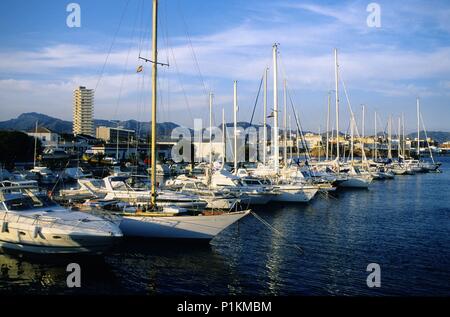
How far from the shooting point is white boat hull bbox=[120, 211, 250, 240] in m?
20.2

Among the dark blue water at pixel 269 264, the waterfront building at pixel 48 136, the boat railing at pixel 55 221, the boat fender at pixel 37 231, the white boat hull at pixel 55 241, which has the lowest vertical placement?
the dark blue water at pixel 269 264

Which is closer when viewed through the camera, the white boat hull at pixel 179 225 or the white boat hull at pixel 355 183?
the white boat hull at pixel 179 225

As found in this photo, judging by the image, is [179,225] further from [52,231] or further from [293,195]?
[293,195]

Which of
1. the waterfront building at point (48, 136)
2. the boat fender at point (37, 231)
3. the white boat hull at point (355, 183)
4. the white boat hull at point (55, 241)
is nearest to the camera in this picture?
the white boat hull at point (55, 241)

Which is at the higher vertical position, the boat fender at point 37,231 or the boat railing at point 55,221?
the boat railing at point 55,221

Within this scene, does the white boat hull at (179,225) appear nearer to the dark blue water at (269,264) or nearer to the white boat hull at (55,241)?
the dark blue water at (269,264)

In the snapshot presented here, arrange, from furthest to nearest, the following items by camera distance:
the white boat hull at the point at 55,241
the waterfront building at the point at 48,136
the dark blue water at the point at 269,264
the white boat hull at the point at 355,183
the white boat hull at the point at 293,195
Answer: the waterfront building at the point at 48,136 → the white boat hull at the point at 355,183 → the white boat hull at the point at 293,195 → the white boat hull at the point at 55,241 → the dark blue water at the point at 269,264

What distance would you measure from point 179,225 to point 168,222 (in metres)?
0.57

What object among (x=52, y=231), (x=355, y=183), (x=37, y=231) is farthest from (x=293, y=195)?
(x=37, y=231)

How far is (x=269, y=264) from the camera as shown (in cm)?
1816

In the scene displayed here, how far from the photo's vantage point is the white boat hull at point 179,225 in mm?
20219

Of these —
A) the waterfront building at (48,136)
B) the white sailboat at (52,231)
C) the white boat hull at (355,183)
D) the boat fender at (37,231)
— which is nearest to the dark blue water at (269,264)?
the white sailboat at (52,231)
